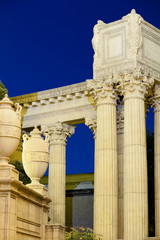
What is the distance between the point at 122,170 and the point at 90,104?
8.86 m

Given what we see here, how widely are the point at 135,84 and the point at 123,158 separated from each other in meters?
6.56

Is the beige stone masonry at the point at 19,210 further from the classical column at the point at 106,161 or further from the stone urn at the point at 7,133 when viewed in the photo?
the classical column at the point at 106,161

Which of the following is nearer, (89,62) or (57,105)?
(57,105)

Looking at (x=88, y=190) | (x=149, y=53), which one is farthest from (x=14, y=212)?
(x=88, y=190)

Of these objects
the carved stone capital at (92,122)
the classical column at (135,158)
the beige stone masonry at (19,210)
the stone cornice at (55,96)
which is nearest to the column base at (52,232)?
the beige stone masonry at (19,210)

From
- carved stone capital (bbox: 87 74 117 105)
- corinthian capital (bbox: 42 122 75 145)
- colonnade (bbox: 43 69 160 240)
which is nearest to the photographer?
colonnade (bbox: 43 69 160 240)

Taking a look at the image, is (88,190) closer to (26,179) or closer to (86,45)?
(26,179)

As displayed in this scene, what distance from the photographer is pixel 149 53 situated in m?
46.4

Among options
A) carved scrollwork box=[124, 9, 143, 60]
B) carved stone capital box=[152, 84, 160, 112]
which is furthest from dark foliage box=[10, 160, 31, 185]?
carved scrollwork box=[124, 9, 143, 60]

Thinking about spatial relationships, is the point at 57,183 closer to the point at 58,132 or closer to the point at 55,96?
the point at 58,132

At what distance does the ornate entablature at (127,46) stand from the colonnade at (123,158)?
1.09m

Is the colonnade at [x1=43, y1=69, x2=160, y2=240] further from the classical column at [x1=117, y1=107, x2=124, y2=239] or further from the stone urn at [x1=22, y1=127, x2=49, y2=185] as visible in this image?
the stone urn at [x1=22, y1=127, x2=49, y2=185]

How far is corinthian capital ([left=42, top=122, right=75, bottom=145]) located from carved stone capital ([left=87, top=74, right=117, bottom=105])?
9135mm

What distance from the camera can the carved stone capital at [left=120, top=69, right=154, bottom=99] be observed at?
43656 millimetres
